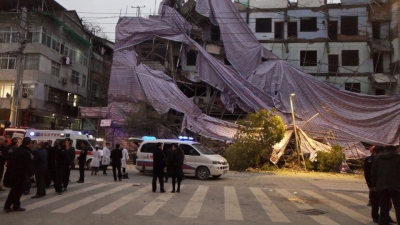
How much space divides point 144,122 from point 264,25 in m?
17.6

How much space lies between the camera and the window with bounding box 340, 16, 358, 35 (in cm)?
3491

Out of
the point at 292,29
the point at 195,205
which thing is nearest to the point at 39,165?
the point at 195,205

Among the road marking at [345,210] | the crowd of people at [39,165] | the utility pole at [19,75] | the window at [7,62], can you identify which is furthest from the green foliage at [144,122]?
the road marking at [345,210]

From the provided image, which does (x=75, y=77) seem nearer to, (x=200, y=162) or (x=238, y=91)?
(x=238, y=91)

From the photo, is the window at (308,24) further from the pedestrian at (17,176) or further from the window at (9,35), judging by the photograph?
the pedestrian at (17,176)

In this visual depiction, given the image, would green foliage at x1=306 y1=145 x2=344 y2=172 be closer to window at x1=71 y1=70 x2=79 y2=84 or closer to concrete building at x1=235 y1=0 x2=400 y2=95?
concrete building at x1=235 y1=0 x2=400 y2=95

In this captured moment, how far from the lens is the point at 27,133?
20922mm

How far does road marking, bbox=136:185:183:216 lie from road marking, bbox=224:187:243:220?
1.72 meters

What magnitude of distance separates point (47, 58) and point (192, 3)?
1569cm

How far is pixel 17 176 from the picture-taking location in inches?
298

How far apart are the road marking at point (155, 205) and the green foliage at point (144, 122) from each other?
673 inches

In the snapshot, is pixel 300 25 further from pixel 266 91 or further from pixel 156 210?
pixel 156 210

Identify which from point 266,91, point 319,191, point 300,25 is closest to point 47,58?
point 266,91

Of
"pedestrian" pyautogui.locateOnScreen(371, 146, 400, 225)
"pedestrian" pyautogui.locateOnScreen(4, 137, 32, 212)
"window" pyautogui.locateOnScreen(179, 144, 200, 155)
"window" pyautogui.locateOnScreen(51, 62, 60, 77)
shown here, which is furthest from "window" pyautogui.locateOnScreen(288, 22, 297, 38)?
"pedestrian" pyautogui.locateOnScreen(4, 137, 32, 212)
